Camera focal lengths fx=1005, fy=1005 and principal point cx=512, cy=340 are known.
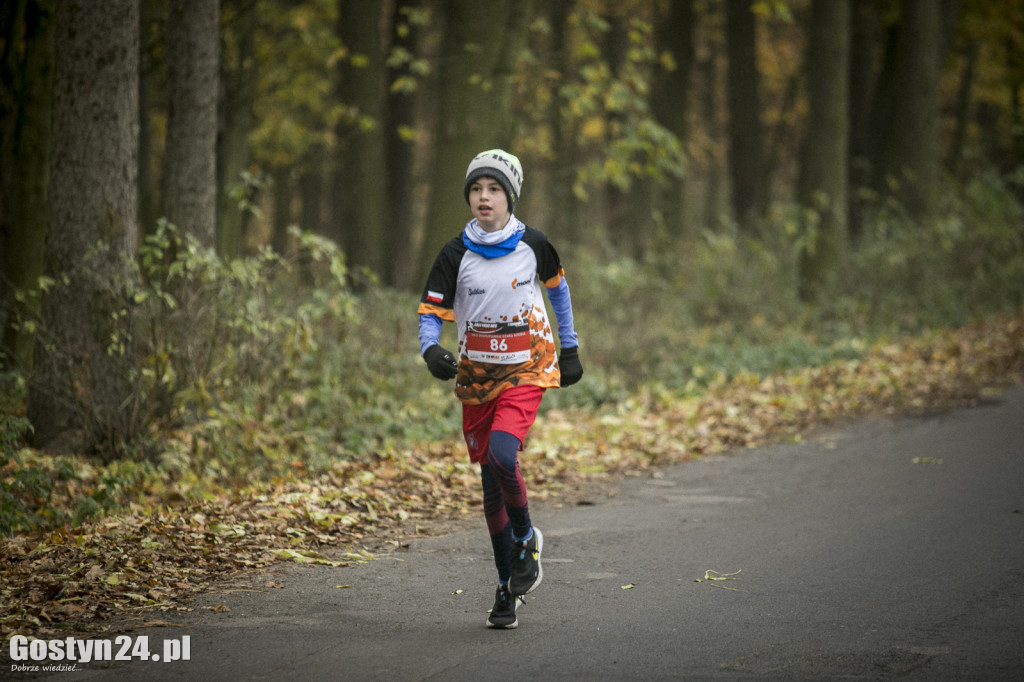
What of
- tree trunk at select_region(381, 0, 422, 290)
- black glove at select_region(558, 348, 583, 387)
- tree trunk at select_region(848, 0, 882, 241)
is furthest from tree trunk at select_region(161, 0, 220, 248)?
tree trunk at select_region(848, 0, 882, 241)

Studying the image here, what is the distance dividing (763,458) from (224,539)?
16.6 ft

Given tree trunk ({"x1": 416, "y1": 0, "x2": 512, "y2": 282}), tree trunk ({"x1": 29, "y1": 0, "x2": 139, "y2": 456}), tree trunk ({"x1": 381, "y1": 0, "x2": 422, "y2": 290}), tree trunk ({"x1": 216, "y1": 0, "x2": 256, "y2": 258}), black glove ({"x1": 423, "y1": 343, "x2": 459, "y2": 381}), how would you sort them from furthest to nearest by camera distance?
tree trunk ({"x1": 381, "y1": 0, "x2": 422, "y2": 290})
tree trunk ({"x1": 216, "y1": 0, "x2": 256, "y2": 258})
tree trunk ({"x1": 416, "y1": 0, "x2": 512, "y2": 282})
tree trunk ({"x1": 29, "y1": 0, "x2": 139, "y2": 456})
black glove ({"x1": 423, "y1": 343, "x2": 459, "y2": 381})

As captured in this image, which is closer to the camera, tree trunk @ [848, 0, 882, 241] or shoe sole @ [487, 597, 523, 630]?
shoe sole @ [487, 597, 523, 630]

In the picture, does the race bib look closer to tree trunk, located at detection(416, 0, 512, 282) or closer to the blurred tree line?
the blurred tree line

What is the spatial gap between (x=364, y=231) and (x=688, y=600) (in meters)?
13.6

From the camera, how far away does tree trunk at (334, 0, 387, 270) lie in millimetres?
17688

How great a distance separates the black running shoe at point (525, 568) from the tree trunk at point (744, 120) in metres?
20.2

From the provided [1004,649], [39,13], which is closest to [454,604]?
[1004,649]

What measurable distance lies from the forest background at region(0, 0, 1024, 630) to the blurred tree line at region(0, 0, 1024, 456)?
43 millimetres

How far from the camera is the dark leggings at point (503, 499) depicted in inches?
192

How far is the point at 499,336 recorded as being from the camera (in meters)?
5.00

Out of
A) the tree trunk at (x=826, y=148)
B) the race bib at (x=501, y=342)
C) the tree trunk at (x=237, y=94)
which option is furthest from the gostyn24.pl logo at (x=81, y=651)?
the tree trunk at (x=826, y=148)

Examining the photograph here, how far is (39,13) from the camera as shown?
10.5m

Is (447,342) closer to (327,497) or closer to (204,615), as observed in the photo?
(327,497)
